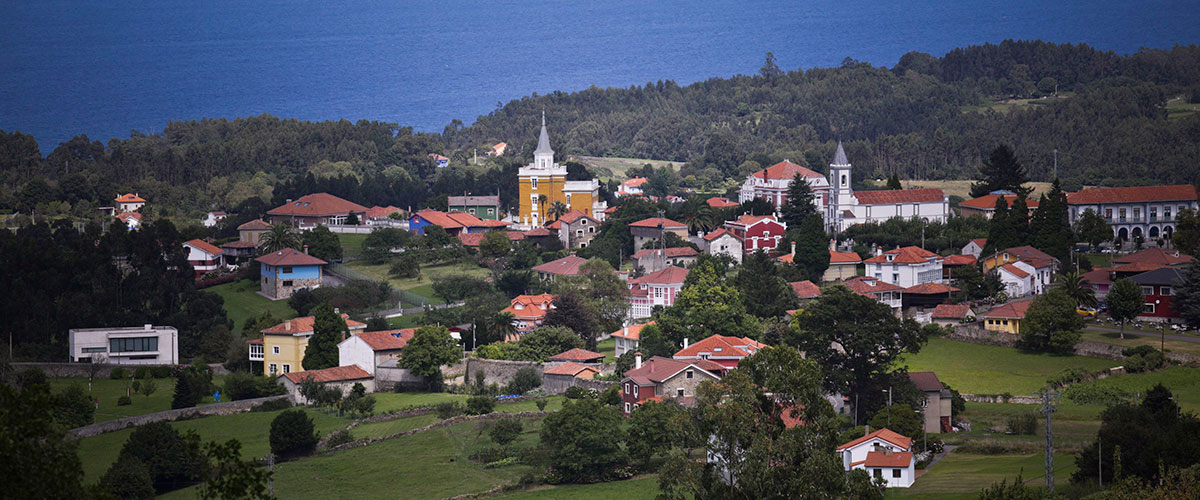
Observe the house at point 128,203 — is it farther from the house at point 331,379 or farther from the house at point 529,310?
the house at point 331,379

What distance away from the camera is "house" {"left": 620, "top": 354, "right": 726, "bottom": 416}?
127 ft

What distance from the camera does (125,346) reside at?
1932 inches

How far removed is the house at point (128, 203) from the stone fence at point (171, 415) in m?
45.2

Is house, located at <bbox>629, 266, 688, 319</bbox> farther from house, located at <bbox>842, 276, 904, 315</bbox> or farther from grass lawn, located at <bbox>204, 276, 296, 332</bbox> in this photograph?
grass lawn, located at <bbox>204, 276, 296, 332</bbox>

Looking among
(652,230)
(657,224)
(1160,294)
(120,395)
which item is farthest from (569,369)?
(657,224)

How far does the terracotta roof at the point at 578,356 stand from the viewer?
44.9 meters

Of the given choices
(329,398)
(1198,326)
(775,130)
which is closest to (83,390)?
(329,398)

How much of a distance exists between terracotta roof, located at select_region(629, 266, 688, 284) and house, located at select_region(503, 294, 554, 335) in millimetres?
4372

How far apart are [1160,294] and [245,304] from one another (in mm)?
37449

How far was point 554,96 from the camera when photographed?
173000mm

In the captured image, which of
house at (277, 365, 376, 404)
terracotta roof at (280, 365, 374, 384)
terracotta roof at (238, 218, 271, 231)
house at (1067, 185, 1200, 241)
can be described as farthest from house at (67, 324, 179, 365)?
house at (1067, 185, 1200, 241)

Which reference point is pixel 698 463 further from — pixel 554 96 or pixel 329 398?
pixel 554 96

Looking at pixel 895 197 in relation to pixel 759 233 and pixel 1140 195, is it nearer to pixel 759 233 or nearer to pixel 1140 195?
pixel 759 233

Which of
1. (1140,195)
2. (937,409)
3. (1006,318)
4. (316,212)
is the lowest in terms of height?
(937,409)
